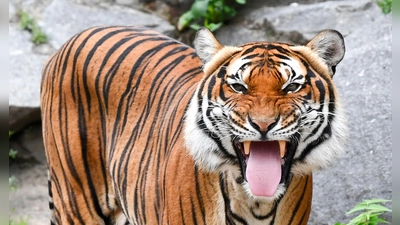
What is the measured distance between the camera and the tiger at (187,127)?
103 inches

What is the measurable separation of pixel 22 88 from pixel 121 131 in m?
2.95

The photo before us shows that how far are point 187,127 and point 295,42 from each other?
398 centimetres

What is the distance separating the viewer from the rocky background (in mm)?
4652

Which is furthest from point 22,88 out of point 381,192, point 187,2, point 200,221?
point 200,221

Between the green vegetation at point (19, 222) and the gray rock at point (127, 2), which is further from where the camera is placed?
the gray rock at point (127, 2)

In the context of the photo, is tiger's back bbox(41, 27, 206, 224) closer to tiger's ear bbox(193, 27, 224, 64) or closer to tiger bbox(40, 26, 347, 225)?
tiger bbox(40, 26, 347, 225)

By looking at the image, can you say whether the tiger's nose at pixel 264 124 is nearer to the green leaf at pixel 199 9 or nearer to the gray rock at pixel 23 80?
the gray rock at pixel 23 80

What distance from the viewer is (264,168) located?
103 inches

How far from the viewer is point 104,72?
3.68m

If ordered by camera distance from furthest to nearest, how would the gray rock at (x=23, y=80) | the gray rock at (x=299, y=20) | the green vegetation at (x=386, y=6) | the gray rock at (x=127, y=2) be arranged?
1. the gray rock at (x=127, y=2)
2. the gray rock at (x=299, y=20)
3. the gray rock at (x=23, y=80)
4. the green vegetation at (x=386, y=6)

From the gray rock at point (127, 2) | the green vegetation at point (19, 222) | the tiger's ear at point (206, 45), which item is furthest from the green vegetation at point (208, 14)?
the tiger's ear at point (206, 45)

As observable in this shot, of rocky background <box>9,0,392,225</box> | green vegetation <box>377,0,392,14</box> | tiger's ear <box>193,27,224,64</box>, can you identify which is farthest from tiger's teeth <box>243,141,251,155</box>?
green vegetation <box>377,0,392,14</box>

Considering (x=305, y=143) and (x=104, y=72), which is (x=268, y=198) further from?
(x=104, y=72)

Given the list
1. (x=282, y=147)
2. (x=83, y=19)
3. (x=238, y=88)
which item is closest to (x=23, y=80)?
(x=83, y=19)
